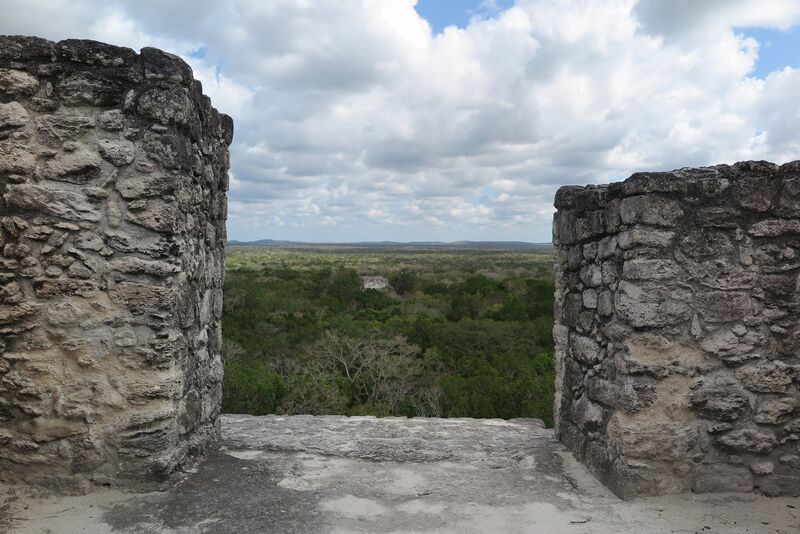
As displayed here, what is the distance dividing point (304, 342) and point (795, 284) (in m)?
10.8

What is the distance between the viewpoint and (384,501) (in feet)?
10.4

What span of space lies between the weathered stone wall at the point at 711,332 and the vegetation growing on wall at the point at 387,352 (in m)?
4.23

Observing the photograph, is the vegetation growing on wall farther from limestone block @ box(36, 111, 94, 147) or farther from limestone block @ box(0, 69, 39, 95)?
limestone block @ box(0, 69, 39, 95)

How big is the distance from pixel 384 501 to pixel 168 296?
5.15 ft

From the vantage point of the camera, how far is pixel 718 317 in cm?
324

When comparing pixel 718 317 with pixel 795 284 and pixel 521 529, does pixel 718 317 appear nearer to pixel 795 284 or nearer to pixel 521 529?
pixel 795 284

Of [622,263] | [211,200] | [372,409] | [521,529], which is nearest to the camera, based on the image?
[521,529]

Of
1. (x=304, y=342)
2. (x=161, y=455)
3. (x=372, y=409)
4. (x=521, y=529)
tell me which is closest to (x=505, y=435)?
(x=521, y=529)

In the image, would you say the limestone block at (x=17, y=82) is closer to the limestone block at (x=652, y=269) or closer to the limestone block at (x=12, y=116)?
the limestone block at (x=12, y=116)

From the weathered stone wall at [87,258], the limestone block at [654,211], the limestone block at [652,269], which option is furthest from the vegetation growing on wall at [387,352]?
the limestone block at [654,211]

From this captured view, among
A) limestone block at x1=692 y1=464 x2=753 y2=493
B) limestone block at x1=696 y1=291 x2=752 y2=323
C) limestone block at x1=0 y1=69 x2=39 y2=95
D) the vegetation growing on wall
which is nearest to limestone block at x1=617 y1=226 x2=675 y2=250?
limestone block at x1=696 y1=291 x2=752 y2=323

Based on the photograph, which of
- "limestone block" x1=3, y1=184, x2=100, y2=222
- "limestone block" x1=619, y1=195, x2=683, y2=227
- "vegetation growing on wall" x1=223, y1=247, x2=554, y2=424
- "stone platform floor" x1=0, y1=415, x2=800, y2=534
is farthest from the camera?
"vegetation growing on wall" x1=223, y1=247, x2=554, y2=424

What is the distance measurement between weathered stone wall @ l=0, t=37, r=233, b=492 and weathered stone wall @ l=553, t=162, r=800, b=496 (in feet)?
Result: 8.14

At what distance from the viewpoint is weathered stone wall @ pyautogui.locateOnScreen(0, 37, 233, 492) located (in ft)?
10.1
